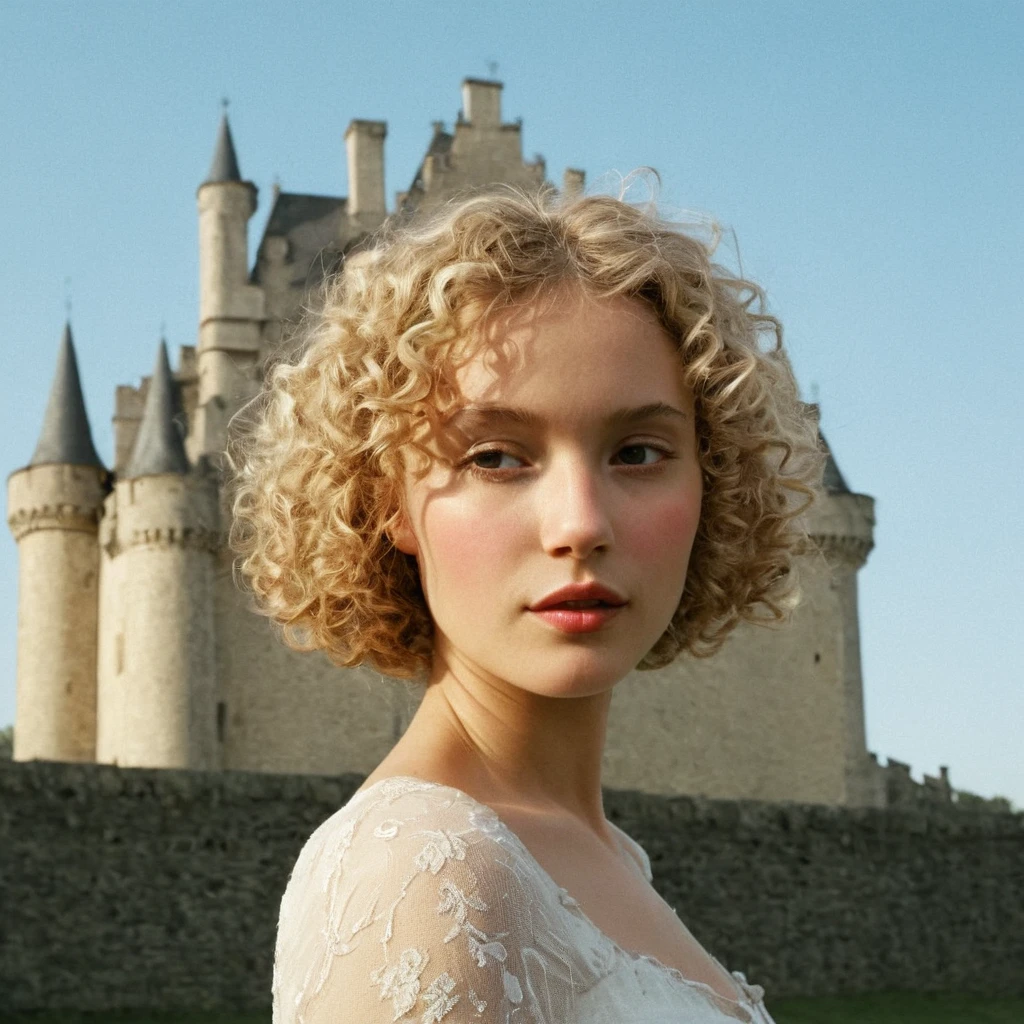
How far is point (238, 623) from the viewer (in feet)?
99.2

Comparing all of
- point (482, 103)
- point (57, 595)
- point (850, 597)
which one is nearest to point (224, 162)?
point (482, 103)

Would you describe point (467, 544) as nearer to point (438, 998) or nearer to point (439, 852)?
point (439, 852)

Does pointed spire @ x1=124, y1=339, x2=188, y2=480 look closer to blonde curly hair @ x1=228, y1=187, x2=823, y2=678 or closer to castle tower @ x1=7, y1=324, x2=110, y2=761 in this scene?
castle tower @ x1=7, y1=324, x2=110, y2=761

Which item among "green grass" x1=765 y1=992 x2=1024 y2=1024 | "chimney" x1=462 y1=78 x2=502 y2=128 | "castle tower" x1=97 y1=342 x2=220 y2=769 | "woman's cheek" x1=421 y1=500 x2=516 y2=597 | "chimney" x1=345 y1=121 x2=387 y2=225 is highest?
"chimney" x1=462 y1=78 x2=502 y2=128

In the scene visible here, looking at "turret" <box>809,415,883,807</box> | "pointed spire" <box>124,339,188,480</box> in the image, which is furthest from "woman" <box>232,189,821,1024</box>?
"turret" <box>809,415,883,807</box>

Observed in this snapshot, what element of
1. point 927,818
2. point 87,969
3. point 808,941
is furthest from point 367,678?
point 927,818

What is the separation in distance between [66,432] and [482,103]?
9.56 meters

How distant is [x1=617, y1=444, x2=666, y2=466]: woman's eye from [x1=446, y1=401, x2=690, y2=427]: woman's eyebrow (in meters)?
0.03

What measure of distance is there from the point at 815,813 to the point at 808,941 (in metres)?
1.28

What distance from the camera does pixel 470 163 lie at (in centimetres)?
3253

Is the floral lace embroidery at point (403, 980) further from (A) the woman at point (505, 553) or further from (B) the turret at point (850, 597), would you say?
(B) the turret at point (850, 597)

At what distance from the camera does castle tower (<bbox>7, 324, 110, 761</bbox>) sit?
30.8 metres

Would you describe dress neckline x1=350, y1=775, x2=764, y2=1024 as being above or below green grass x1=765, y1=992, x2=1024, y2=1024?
above

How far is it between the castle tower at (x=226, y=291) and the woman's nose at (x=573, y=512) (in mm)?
30147
